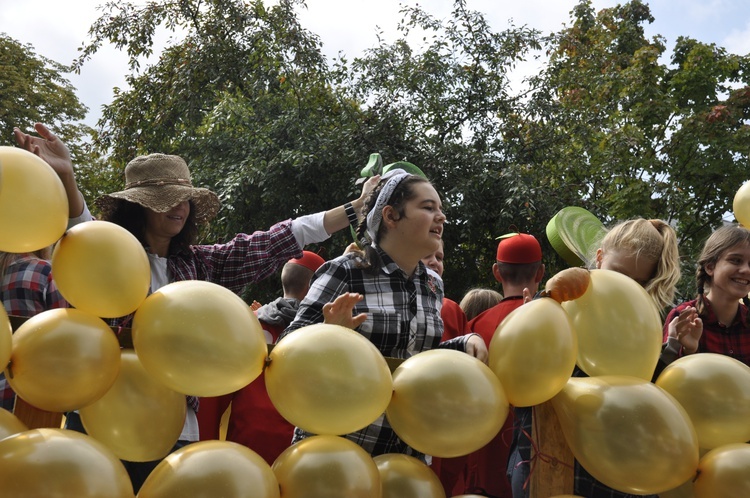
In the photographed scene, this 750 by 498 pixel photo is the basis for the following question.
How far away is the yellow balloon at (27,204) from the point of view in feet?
4.79

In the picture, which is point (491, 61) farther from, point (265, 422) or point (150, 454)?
point (150, 454)

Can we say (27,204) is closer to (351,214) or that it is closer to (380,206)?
(380,206)

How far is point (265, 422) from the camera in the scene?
3.03 metres

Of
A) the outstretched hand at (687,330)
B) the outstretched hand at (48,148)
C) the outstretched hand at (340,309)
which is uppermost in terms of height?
the outstretched hand at (48,148)

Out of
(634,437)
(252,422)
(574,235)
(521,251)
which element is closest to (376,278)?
(634,437)

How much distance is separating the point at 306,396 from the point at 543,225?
26.5 ft

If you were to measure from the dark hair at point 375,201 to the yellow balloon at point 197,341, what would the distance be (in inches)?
32.8

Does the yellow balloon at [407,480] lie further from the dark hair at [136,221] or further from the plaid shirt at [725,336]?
the plaid shirt at [725,336]

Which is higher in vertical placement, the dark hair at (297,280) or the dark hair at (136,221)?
the dark hair at (136,221)

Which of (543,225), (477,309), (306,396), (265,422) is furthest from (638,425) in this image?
(543,225)

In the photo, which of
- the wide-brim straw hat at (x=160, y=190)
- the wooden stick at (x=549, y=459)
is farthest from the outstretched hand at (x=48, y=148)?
the wooden stick at (x=549, y=459)

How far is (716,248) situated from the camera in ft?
10.3

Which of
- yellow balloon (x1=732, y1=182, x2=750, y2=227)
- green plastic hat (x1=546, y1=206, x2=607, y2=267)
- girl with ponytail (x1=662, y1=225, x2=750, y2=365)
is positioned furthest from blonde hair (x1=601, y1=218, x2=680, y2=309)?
yellow balloon (x1=732, y1=182, x2=750, y2=227)

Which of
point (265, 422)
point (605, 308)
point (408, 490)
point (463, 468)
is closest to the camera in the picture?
point (408, 490)
